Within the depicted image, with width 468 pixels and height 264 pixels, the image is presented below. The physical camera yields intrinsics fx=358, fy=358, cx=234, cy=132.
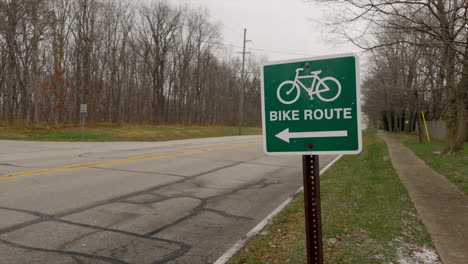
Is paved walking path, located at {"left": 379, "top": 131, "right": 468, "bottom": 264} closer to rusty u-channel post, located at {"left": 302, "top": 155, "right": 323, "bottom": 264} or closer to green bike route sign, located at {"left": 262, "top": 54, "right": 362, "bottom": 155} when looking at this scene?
rusty u-channel post, located at {"left": 302, "top": 155, "right": 323, "bottom": 264}

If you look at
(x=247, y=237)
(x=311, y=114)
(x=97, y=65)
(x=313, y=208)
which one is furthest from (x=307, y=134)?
(x=97, y=65)

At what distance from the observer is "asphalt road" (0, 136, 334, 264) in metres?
4.31

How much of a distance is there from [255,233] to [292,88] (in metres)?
3.11

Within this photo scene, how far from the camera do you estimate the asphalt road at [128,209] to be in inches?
170

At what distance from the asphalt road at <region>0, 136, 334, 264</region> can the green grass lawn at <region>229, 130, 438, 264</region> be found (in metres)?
0.53

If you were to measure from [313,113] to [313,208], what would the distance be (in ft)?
2.11

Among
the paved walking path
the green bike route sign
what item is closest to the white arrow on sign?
the green bike route sign

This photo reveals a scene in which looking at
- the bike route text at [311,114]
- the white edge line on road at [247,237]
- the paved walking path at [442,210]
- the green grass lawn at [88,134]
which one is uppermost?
the bike route text at [311,114]

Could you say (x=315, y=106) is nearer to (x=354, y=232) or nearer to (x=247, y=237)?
(x=247, y=237)

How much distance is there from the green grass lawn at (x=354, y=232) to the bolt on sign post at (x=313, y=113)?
1818mm

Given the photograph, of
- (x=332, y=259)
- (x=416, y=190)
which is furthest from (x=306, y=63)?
(x=416, y=190)

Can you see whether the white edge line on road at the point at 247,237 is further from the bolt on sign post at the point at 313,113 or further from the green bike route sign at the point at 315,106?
Result: the green bike route sign at the point at 315,106

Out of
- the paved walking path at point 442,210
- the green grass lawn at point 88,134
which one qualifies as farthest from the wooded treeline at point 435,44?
the green grass lawn at point 88,134

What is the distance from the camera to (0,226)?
495 cm
